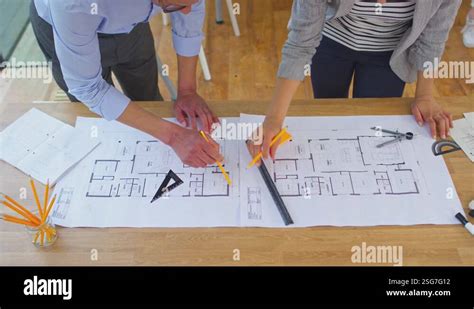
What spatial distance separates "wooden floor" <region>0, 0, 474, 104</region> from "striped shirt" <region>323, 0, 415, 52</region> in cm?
101

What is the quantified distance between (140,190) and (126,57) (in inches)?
21.0

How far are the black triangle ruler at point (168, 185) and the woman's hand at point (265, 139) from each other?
0.20 metres

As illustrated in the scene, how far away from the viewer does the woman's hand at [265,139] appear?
1115 millimetres

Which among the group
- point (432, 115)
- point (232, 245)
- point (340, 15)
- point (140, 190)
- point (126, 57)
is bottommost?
point (232, 245)

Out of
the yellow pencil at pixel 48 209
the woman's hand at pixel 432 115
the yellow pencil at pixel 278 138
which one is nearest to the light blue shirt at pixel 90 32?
the yellow pencil at pixel 48 209

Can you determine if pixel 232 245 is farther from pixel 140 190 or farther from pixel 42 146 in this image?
pixel 42 146

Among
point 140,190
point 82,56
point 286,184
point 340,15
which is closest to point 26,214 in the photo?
point 140,190

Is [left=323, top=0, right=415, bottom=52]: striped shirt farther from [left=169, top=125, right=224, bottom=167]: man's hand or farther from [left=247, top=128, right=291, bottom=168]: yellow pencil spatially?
[left=169, top=125, right=224, bottom=167]: man's hand

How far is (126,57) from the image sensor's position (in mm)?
1397

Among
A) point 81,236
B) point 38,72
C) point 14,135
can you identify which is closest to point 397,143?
point 81,236

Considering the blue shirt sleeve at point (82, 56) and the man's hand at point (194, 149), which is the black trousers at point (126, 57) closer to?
the blue shirt sleeve at point (82, 56)

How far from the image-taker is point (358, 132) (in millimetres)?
1177
